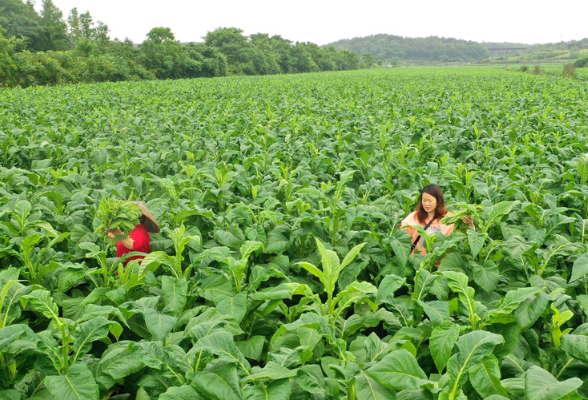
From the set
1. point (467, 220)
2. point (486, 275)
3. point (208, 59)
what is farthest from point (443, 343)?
point (208, 59)

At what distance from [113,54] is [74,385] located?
192 ft

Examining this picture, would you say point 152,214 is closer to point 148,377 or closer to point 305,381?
point 148,377

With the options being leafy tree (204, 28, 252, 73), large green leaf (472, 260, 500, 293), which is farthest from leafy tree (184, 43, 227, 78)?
large green leaf (472, 260, 500, 293)

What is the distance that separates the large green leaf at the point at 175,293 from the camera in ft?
8.38

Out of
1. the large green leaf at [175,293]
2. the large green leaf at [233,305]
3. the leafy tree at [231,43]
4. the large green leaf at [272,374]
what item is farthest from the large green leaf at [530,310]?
the leafy tree at [231,43]

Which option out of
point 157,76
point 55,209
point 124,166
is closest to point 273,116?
point 124,166

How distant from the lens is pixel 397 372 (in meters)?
1.63

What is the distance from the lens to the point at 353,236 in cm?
366

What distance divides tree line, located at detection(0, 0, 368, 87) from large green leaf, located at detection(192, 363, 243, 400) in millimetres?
43556

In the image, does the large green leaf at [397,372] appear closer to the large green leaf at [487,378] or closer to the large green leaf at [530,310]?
the large green leaf at [487,378]

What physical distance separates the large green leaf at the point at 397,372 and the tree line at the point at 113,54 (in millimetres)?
44084

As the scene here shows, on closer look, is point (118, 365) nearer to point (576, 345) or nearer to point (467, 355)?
point (467, 355)

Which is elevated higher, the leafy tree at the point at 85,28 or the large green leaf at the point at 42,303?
the leafy tree at the point at 85,28

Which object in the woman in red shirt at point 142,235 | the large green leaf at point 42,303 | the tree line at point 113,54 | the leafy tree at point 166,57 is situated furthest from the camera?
the leafy tree at point 166,57
